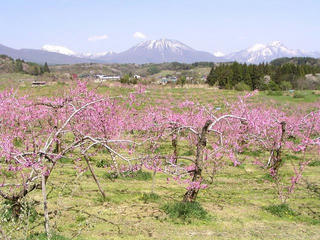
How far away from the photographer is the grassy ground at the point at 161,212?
21.7 ft

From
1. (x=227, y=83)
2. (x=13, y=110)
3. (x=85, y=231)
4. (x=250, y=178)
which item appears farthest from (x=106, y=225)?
(x=227, y=83)

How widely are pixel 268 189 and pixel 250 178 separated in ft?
4.42

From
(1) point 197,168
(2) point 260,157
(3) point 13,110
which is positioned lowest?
(2) point 260,157

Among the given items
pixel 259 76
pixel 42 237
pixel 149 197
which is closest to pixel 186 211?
pixel 149 197

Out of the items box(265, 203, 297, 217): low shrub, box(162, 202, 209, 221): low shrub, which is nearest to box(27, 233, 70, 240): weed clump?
box(162, 202, 209, 221): low shrub

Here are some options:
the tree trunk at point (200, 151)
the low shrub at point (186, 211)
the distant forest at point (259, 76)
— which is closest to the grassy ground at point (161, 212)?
the low shrub at point (186, 211)

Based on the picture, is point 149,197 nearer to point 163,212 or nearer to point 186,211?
point 163,212

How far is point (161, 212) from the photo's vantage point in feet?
25.4

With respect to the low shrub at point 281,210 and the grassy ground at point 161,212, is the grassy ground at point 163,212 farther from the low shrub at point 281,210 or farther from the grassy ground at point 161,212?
the low shrub at point 281,210

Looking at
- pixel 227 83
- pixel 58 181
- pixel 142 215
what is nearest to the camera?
pixel 142 215

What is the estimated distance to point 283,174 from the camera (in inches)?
472

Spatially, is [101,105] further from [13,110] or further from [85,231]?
[85,231]

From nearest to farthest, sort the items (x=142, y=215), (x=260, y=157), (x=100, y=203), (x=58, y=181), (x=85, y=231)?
1. (x=85, y=231)
2. (x=142, y=215)
3. (x=100, y=203)
4. (x=58, y=181)
5. (x=260, y=157)

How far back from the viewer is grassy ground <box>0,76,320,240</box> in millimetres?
6613
